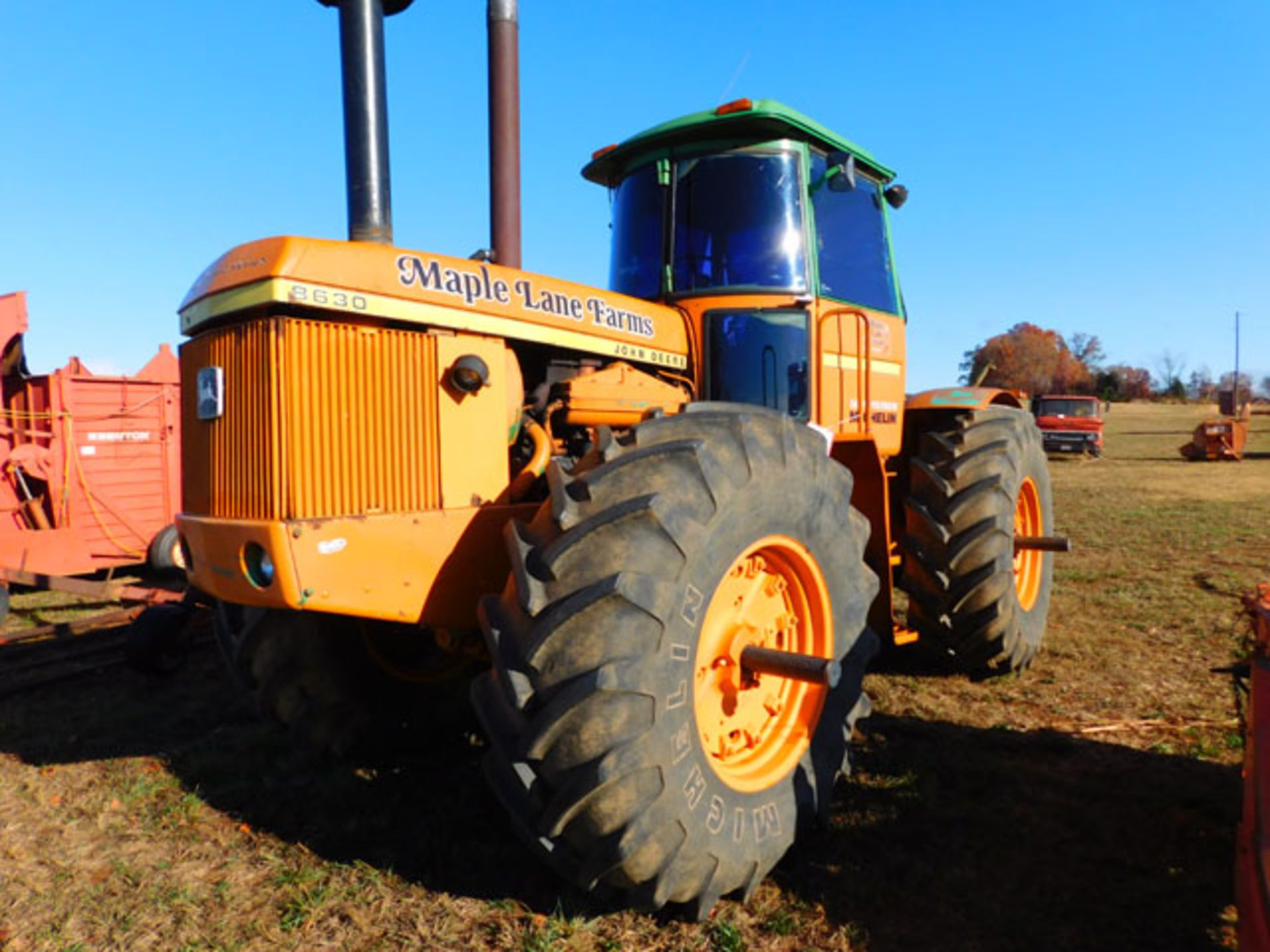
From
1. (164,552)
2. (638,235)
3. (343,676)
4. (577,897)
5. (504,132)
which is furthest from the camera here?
(164,552)

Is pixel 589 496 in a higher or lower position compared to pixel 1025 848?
higher

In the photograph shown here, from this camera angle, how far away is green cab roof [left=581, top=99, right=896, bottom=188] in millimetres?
4000

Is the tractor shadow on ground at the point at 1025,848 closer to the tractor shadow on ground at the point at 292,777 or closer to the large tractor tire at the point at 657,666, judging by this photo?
the large tractor tire at the point at 657,666

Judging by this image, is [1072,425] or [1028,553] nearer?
[1028,553]

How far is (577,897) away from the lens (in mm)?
2779

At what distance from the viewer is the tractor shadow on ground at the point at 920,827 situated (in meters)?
2.68

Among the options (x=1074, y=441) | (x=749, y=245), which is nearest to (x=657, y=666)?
(x=749, y=245)

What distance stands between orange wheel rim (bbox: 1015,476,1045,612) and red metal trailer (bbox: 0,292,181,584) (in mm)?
8305

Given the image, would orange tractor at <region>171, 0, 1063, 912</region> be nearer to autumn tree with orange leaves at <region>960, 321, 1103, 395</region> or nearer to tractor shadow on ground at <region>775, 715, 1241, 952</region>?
tractor shadow on ground at <region>775, 715, 1241, 952</region>

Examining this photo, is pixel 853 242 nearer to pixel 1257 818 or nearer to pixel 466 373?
pixel 466 373

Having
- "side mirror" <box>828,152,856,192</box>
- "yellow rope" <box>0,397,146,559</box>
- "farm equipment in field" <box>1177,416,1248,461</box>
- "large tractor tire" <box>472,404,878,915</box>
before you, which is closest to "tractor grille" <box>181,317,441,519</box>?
"large tractor tire" <box>472,404,878,915</box>

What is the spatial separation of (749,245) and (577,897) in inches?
111

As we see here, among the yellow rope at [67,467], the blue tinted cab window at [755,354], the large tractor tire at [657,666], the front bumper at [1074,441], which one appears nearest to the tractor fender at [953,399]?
the blue tinted cab window at [755,354]

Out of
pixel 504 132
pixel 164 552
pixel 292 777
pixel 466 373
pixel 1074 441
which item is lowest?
pixel 292 777
